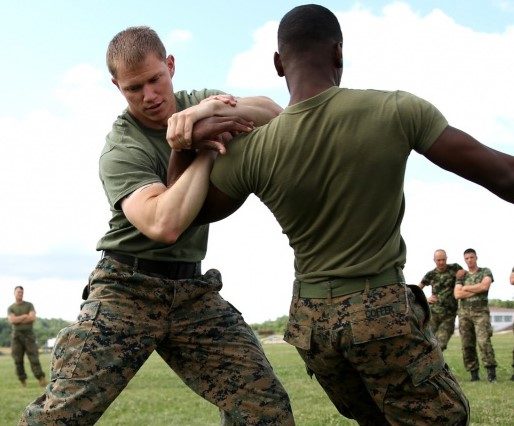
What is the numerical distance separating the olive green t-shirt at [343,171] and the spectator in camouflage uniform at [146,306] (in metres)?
0.62

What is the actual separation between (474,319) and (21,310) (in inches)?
426

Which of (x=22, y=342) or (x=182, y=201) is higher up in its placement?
(x=22, y=342)

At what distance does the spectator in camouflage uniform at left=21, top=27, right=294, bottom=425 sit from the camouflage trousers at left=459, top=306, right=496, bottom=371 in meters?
11.9

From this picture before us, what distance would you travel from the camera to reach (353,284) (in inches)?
151

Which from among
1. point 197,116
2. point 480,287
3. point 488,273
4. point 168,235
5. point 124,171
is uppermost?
point 488,273

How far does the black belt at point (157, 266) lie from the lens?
5.03 m

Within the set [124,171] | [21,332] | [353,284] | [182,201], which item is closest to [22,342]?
[21,332]

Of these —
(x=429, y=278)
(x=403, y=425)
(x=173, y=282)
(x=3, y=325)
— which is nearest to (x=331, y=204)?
(x=403, y=425)

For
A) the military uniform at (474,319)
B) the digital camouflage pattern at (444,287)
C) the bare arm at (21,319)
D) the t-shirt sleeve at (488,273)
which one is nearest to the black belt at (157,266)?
the military uniform at (474,319)

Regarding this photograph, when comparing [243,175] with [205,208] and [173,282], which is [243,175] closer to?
[205,208]

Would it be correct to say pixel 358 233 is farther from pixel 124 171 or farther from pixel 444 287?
pixel 444 287

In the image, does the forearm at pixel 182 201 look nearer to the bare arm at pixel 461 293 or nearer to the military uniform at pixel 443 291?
the bare arm at pixel 461 293

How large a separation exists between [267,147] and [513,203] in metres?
1.07

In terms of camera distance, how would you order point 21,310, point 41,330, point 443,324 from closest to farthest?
point 443,324 → point 21,310 → point 41,330
